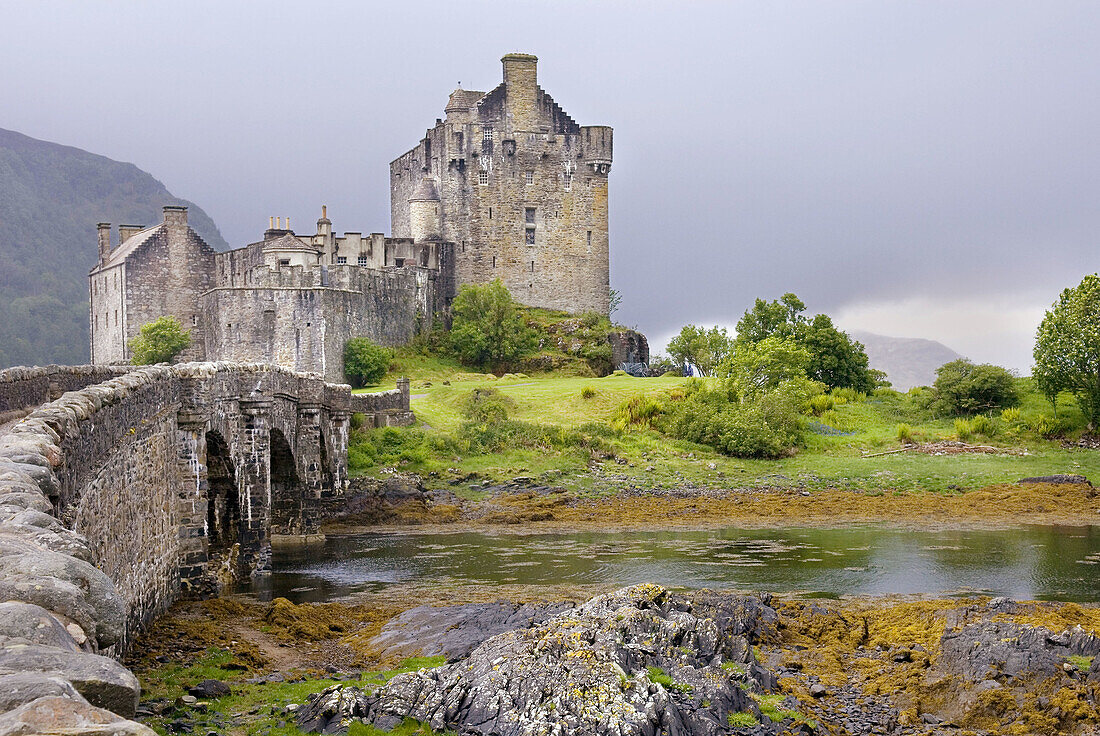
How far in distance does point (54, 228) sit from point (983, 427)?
106m

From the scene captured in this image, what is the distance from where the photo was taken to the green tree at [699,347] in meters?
60.0

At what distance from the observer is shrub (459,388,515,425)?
146ft

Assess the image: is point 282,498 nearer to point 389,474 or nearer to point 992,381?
point 389,474

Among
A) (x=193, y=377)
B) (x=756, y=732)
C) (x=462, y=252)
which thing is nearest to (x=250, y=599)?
(x=193, y=377)

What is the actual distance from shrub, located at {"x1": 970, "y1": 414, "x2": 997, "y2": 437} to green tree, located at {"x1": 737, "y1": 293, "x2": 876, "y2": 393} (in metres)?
9.07

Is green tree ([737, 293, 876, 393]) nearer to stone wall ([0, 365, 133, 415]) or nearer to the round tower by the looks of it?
the round tower

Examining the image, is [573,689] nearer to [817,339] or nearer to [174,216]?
[817,339]

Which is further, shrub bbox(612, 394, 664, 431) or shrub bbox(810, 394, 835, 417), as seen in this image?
shrub bbox(810, 394, 835, 417)

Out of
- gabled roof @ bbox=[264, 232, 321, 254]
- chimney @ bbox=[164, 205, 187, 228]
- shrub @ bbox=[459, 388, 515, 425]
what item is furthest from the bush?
chimney @ bbox=[164, 205, 187, 228]

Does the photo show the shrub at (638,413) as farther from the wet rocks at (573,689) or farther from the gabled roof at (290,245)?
the wet rocks at (573,689)

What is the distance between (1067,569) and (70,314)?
315 feet

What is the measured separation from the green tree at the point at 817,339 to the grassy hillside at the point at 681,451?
4239 mm

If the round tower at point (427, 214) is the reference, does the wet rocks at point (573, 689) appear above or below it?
below

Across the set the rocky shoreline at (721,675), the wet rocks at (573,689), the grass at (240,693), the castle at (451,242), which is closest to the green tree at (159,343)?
the castle at (451,242)
